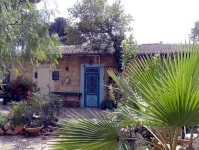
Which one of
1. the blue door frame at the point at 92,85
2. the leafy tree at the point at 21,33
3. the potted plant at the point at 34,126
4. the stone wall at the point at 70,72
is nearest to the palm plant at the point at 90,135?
the leafy tree at the point at 21,33

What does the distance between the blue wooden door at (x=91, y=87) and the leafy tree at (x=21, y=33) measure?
7658 mm

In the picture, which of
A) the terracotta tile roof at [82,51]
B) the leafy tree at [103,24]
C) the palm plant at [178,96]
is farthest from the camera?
the terracotta tile roof at [82,51]

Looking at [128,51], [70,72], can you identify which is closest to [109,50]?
[70,72]

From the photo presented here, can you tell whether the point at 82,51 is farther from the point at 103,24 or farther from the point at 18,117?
the point at 18,117

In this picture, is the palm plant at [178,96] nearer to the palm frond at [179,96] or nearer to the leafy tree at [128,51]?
the palm frond at [179,96]

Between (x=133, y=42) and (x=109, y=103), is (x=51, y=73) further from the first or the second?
(x=133, y=42)

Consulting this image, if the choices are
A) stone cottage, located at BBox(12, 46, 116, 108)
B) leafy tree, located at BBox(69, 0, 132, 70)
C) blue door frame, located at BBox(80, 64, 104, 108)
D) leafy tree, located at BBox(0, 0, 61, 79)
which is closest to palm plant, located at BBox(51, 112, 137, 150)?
leafy tree, located at BBox(0, 0, 61, 79)

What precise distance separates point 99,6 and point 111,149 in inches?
523

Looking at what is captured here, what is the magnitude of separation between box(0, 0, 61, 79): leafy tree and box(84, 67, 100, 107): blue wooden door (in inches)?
302

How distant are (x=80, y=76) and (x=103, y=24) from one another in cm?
325

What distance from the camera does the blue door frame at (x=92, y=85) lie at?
52.7 ft

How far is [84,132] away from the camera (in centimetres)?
282

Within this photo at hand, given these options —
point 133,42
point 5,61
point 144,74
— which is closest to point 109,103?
point 133,42

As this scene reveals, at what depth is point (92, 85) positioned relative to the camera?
16.4 meters
